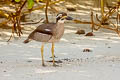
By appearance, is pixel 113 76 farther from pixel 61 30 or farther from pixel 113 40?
pixel 113 40

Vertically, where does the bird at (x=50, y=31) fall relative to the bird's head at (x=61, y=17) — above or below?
below

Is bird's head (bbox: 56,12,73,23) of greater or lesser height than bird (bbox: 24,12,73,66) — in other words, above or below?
above

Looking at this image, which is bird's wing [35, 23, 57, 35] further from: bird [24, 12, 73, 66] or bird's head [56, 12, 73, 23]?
bird's head [56, 12, 73, 23]

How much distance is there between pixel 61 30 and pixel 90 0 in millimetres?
6968

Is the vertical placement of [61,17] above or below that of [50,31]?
above

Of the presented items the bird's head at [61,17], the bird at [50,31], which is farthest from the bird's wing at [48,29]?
the bird's head at [61,17]

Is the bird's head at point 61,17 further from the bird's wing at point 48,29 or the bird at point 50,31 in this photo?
the bird's wing at point 48,29

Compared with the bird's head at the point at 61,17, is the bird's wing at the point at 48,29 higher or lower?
lower

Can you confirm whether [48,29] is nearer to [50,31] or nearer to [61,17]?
[50,31]

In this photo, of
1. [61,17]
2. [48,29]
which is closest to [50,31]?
[48,29]

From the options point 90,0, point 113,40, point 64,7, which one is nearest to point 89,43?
point 113,40

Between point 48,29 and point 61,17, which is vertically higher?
point 61,17

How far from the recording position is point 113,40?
27.6 ft

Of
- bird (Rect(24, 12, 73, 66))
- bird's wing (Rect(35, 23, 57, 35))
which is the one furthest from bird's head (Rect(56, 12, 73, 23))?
bird's wing (Rect(35, 23, 57, 35))
